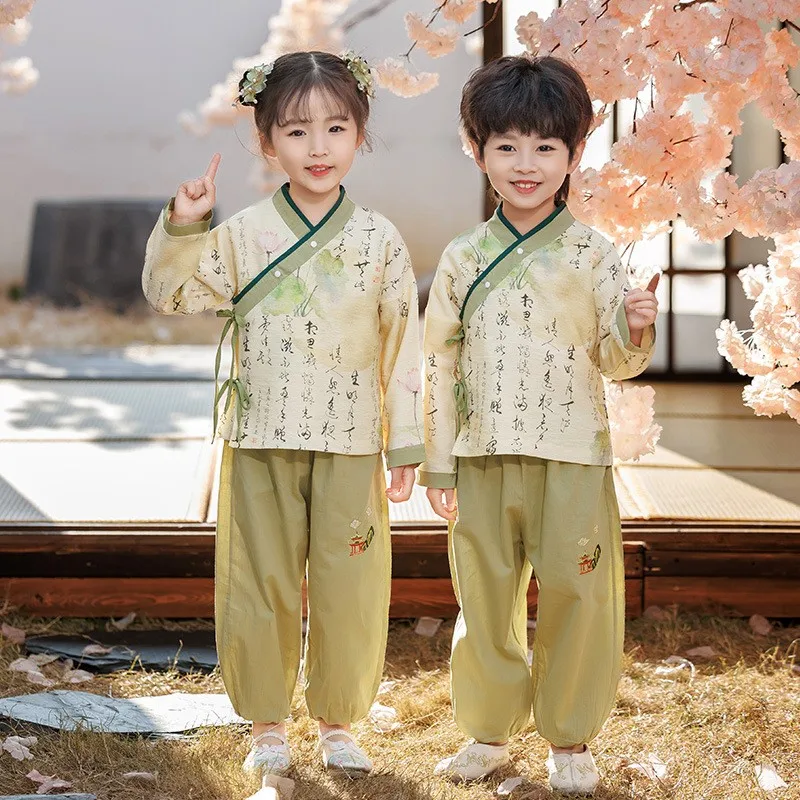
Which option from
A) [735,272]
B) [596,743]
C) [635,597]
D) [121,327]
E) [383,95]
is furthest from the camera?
[383,95]

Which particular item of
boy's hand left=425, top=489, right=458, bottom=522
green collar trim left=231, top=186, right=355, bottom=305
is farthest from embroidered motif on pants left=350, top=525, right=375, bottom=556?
green collar trim left=231, top=186, right=355, bottom=305

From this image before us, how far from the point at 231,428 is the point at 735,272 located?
11.7 feet

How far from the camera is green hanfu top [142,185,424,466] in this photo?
209 cm

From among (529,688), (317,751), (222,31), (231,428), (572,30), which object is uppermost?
(222,31)

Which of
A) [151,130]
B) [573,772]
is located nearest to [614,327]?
[573,772]

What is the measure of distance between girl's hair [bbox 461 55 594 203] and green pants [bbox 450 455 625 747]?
568 millimetres

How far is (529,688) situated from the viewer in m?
2.20

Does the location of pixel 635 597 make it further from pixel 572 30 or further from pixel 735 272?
pixel 735 272

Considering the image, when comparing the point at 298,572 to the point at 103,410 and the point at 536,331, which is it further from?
the point at 103,410

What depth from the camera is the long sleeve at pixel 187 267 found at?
2.01 m

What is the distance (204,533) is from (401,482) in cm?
94

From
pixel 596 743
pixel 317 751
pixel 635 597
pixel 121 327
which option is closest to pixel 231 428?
pixel 317 751

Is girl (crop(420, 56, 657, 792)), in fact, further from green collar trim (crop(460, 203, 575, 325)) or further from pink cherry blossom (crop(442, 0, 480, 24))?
pink cherry blossom (crop(442, 0, 480, 24))

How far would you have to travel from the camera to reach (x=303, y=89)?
2020mm
